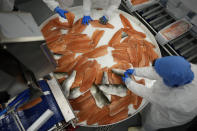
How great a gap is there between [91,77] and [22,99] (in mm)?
781

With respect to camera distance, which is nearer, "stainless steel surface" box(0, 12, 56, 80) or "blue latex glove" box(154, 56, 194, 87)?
"stainless steel surface" box(0, 12, 56, 80)

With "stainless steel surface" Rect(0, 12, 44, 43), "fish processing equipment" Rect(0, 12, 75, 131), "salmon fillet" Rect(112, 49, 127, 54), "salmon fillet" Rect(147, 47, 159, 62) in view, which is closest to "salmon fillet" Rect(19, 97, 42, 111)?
"fish processing equipment" Rect(0, 12, 75, 131)

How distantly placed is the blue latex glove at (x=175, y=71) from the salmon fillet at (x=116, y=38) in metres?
0.82

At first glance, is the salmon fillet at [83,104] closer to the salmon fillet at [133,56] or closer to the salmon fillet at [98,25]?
the salmon fillet at [133,56]

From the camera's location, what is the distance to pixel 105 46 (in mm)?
1804

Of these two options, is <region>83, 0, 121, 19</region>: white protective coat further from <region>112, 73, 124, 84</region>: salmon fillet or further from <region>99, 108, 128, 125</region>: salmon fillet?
<region>99, 108, 128, 125</region>: salmon fillet

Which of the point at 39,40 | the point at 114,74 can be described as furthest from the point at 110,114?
the point at 39,40

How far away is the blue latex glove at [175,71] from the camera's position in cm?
103

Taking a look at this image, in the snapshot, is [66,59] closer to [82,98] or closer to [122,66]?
[82,98]

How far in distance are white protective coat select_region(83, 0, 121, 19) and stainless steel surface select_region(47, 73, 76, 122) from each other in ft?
3.53

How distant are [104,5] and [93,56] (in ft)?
2.46

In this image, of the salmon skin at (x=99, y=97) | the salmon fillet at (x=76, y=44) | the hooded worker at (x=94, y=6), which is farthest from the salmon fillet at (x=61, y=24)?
the salmon skin at (x=99, y=97)

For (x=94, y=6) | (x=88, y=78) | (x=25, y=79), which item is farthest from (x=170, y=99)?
(x=94, y=6)

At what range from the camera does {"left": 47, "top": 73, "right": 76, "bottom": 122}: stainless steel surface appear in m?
1.01
